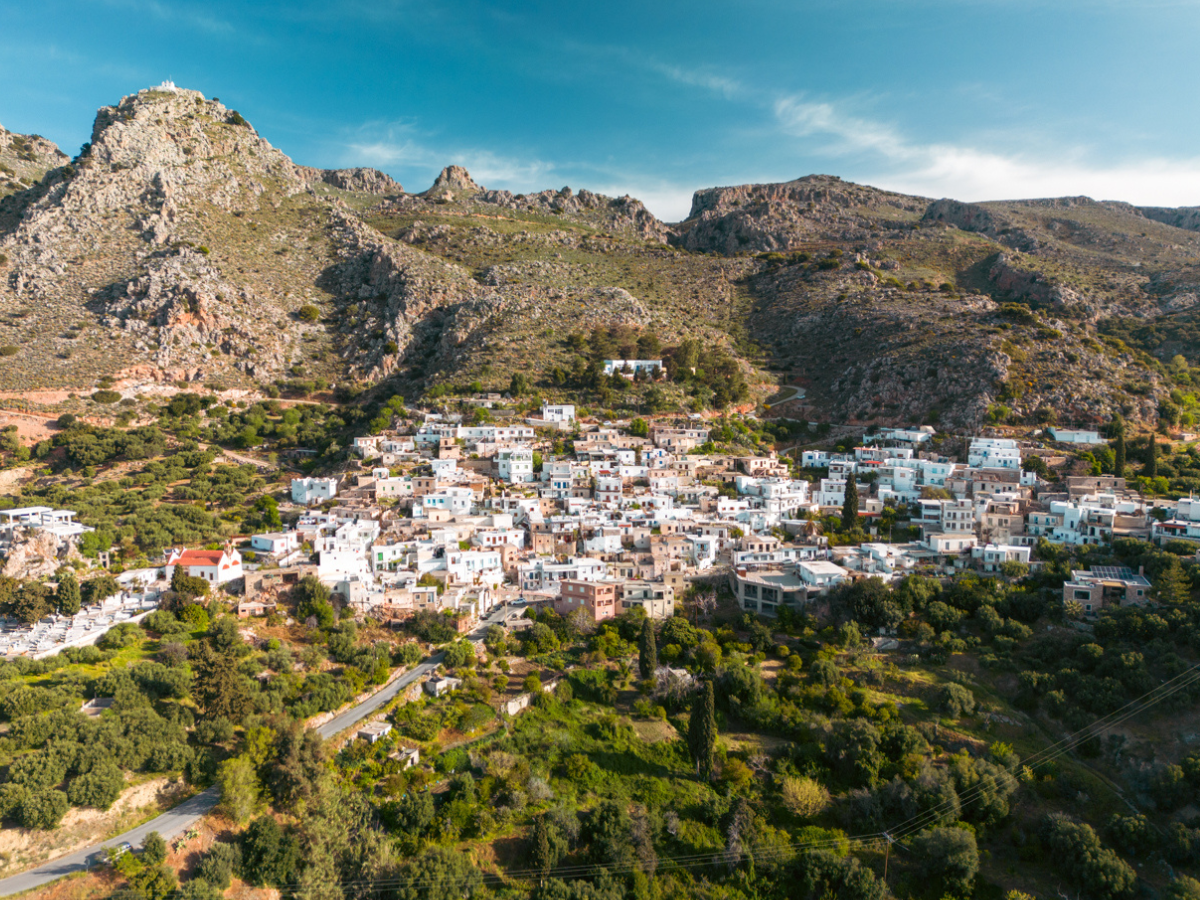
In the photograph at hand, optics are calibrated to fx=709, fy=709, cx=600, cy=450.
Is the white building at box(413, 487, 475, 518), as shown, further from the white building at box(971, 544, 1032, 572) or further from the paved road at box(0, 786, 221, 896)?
the white building at box(971, 544, 1032, 572)

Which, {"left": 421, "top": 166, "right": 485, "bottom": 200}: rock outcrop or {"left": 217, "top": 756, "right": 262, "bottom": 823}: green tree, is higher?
{"left": 421, "top": 166, "right": 485, "bottom": 200}: rock outcrop

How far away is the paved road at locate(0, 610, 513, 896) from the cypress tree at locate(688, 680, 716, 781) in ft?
33.7

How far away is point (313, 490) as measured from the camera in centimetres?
4184

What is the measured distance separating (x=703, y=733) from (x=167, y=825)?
15.7 meters

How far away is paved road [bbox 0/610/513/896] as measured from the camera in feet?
56.1

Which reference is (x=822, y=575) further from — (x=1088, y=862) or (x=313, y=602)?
(x=313, y=602)

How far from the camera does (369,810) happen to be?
2061 centimetres

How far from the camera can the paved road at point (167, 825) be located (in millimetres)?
17109

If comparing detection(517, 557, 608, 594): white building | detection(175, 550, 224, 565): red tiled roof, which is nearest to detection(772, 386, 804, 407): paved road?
detection(517, 557, 608, 594): white building

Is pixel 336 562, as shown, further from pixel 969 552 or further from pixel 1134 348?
pixel 1134 348

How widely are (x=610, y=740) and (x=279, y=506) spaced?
1026 inches

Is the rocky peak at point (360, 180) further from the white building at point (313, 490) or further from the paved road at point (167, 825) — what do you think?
the paved road at point (167, 825)

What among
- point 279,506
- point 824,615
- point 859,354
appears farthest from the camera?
point 859,354

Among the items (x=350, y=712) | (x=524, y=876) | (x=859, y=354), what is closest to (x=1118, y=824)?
(x=524, y=876)
